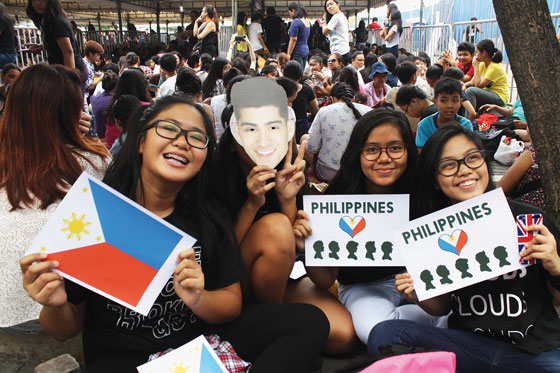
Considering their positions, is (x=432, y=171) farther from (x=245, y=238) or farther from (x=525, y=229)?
(x=245, y=238)

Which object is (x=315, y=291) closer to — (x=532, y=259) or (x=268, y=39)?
(x=532, y=259)

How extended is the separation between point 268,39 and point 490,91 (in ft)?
18.6

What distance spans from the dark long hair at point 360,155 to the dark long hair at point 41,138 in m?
1.19

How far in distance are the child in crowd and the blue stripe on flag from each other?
2887 millimetres

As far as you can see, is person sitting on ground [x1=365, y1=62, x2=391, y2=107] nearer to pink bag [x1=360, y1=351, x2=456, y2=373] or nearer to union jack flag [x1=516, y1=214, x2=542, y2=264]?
union jack flag [x1=516, y1=214, x2=542, y2=264]

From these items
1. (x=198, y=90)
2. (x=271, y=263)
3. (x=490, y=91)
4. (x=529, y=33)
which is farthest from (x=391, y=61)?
(x=271, y=263)

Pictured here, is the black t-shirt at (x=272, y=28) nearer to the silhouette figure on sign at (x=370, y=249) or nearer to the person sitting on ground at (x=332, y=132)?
the person sitting on ground at (x=332, y=132)

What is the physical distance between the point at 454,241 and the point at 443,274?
0.14m

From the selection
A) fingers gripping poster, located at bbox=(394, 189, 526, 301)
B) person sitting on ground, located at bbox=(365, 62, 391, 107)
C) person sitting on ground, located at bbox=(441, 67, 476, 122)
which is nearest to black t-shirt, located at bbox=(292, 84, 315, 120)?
person sitting on ground, located at bbox=(365, 62, 391, 107)

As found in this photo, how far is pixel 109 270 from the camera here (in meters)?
1.66

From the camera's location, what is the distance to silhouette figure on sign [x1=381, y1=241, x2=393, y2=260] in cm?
214

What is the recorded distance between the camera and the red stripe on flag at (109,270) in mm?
1596

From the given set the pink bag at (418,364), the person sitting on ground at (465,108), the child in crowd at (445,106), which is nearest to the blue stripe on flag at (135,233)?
the pink bag at (418,364)

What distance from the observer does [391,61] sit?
755 cm
